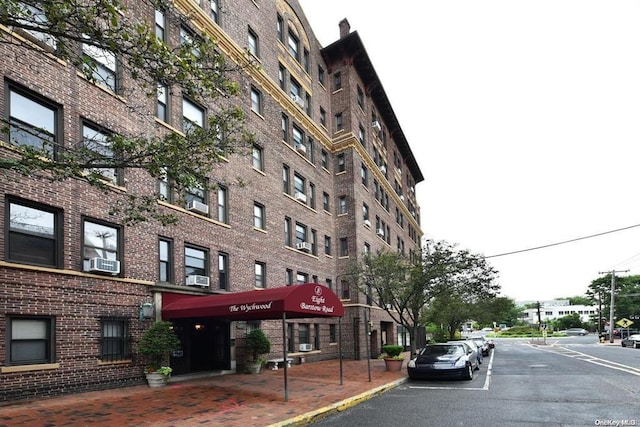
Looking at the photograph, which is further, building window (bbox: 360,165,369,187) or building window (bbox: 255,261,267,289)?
building window (bbox: 360,165,369,187)

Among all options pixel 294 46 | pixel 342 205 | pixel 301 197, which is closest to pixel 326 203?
pixel 342 205

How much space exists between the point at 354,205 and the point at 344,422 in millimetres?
22017

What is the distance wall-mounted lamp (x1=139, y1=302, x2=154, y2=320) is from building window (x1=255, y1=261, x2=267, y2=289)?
7.57 m

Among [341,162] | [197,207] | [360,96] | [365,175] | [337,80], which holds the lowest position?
[197,207]

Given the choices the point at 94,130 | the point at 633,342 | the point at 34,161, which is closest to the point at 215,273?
the point at 94,130

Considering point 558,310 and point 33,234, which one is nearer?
point 33,234

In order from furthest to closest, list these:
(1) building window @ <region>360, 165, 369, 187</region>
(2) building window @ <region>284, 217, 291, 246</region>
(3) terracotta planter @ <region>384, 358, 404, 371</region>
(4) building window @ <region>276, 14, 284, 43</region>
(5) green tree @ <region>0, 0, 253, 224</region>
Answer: (1) building window @ <region>360, 165, 369, 187</region>, (4) building window @ <region>276, 14, 284, 43</region>, (2) building window @ <region>284, 217, 291, 246</region>, (3) terracotta planter @ <region>384, 358, 404, 371</region>, (5) green tree @ <region>0, 0, 253, 224</region>

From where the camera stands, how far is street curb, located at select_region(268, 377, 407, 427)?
954 centimetres

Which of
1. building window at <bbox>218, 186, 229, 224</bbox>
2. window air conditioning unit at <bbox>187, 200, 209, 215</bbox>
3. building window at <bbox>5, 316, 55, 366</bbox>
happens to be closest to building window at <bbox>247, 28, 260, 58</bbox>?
building window at <bbox>218, 186, 229, 224</bbox>

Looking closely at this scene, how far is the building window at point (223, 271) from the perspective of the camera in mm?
19503

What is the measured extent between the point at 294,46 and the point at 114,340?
20.9m

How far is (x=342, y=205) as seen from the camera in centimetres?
3225

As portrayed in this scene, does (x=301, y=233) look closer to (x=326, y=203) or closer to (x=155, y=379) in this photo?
(x=326, y=203)

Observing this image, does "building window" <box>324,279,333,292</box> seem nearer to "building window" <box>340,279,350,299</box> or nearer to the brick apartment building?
the brick apartment building
